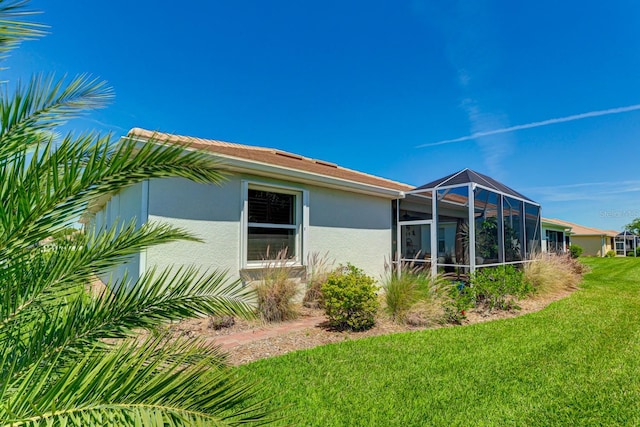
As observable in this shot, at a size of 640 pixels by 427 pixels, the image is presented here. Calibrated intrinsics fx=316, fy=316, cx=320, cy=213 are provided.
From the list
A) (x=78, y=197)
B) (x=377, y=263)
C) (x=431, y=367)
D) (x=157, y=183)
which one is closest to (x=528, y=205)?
(x=377, y=263)

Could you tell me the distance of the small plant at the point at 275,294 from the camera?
661cm

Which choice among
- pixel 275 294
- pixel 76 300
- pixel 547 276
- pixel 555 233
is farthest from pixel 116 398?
pixel 555 233

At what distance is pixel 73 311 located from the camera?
203 cm

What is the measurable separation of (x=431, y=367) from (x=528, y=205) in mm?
11266

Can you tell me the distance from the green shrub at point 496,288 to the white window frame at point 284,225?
4.40 m

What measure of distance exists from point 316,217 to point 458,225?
16.4ft

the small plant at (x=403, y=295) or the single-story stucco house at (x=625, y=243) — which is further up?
→ the single-story stucco house at (x=625, y=243)

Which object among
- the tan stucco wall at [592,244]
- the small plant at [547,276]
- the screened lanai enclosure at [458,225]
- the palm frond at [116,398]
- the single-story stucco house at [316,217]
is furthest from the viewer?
the tan stucco wall at [592,244]

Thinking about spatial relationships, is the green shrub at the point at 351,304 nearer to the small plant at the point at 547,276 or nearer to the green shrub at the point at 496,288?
the green shrub at the point at 496,288

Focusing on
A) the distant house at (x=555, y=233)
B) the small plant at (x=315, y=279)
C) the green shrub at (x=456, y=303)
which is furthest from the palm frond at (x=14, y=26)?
the distant house at (x=555, y=233)

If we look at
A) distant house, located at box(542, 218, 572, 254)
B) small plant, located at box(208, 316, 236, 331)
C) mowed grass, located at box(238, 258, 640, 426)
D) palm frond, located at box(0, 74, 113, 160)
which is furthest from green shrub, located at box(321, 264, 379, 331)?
distant house, located at box(542, 218, 572, 254)

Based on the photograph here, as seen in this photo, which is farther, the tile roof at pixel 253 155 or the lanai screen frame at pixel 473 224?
the lanai screen frame at pixel 473 224

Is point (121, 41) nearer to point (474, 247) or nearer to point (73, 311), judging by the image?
point (73, 311)

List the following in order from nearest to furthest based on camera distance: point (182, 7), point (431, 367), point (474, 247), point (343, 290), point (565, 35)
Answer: point (431, 367), point (343, 290), point (182, 7), point (474, 247), point (565, 35)
